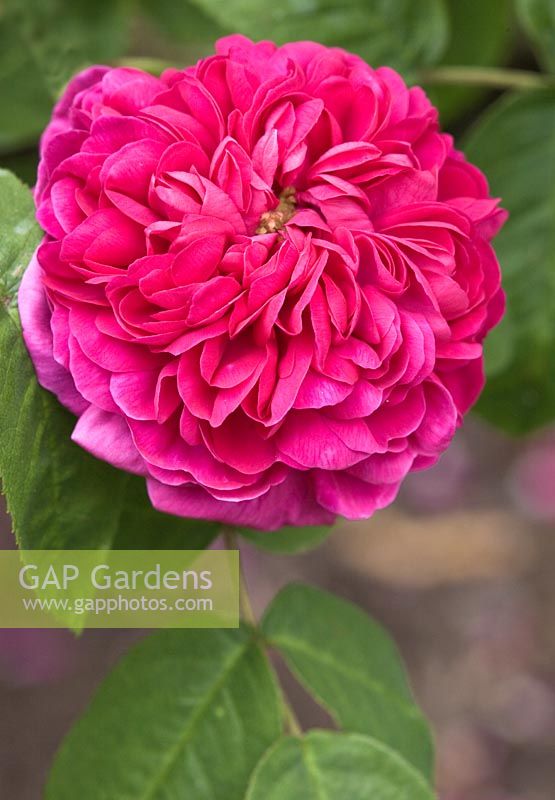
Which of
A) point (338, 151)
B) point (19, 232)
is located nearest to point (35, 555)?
point (19, 232)

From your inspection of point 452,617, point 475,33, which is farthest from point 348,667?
point 452,617

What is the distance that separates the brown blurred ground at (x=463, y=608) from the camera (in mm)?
1722

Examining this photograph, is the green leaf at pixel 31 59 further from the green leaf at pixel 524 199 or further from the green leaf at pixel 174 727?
the green leaf at pixel 174 727

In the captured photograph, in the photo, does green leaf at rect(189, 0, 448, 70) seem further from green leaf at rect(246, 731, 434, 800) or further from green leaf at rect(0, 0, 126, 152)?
green leaf at rect(246, 731, 434, 800)

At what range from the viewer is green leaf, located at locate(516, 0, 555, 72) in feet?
2.80

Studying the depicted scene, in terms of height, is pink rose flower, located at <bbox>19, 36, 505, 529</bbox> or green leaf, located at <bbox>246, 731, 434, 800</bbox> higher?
pink rose flower, located at <bbox>19, 36, 505, 529</bbox>

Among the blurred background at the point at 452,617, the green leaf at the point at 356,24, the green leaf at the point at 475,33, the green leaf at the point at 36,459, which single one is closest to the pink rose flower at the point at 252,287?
the green leaf at the point at 36,459

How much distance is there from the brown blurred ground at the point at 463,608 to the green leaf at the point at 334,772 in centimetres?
104

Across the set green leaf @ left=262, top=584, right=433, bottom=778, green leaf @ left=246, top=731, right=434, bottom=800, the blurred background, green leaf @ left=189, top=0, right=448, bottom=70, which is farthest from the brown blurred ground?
green leaf @ left=189, top=0, right=448, bottom=70

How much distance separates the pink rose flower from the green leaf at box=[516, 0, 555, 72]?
347 millimetres

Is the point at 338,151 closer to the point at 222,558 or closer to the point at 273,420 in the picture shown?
the point at 273,420

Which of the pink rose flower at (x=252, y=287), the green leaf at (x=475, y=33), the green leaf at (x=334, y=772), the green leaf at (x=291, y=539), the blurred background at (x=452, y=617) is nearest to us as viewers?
the pink rose flower at (x=252, y=287)

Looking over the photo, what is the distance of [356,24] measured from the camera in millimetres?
834

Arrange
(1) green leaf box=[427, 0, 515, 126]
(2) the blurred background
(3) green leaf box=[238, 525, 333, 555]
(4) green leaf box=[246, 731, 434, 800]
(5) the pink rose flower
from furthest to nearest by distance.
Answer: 1. (2) the blurred background
2. (1) green leaf box=[427, 0, 515, 126]
3. (3) green leaf box=[238, 525, 333, 555]
4. (4) green leaf box=[246, 731, 434, 800]
5. (5) the pink rose flower
